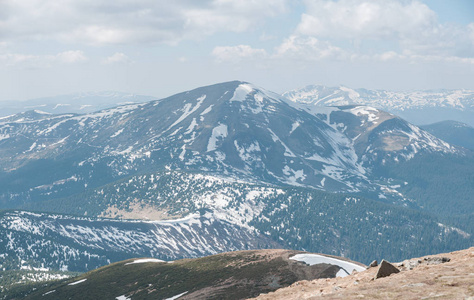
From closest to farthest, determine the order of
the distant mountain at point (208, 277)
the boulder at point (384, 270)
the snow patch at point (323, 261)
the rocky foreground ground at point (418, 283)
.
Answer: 1. the rocky foreground ground at point (418, 283)
2. the boulder at point (384, 270)
3. the distant mountain at point (208, 277)
4. the snow patch at point (323, 261)

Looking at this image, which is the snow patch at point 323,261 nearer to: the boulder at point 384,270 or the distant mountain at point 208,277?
the distant mountain at point 208,277

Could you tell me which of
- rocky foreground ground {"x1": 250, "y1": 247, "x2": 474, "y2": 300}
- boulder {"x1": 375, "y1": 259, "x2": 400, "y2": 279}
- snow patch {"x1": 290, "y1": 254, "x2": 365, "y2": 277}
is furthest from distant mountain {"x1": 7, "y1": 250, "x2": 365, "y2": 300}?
boulder {"x1": 375, "y1": 259, "x2": 400, "y2": 279}

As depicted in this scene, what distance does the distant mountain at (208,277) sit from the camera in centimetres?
11265

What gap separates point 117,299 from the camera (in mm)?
139125

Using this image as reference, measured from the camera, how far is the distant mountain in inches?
4435

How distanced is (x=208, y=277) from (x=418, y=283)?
96830mm

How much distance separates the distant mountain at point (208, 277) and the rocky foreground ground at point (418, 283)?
60007 mm

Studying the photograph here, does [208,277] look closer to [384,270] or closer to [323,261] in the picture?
[323,261]

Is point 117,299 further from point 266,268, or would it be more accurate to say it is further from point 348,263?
point 348,263

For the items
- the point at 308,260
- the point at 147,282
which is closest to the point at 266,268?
the point at 308,260

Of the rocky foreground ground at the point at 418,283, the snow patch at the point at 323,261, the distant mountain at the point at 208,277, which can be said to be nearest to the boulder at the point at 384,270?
the rocky foreground ground at the point at 418,283

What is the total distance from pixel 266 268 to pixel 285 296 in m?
73.3

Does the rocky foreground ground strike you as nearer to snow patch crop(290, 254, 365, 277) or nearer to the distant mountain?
the distant mountain

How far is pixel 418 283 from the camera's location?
37.0 m
